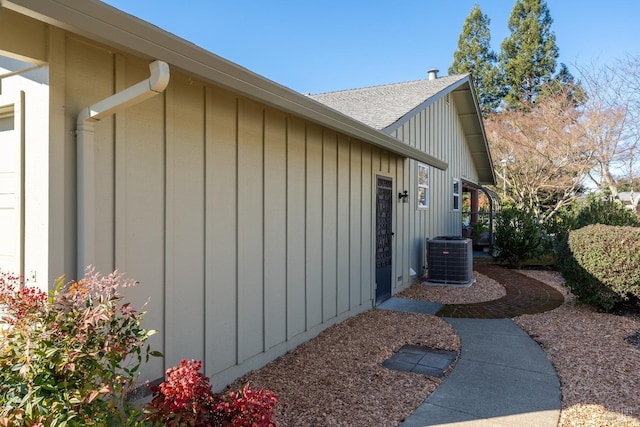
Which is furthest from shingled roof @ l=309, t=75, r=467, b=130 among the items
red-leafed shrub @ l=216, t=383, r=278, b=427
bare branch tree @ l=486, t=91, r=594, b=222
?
bare branch tree @ l=486, t=91, r=594, b=222

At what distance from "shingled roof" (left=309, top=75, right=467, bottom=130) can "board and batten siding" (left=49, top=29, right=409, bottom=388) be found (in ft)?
7.36

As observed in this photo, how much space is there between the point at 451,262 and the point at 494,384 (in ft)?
16.9

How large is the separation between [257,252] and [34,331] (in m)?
2.48

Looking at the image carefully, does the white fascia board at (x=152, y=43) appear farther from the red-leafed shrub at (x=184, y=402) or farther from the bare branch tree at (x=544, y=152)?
the bare branch tree at (x=544, y=152)

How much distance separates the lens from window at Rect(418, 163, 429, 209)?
961 centimetres

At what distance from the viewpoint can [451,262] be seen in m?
8.96

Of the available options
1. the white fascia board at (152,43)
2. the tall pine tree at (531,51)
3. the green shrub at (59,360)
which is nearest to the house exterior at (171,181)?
the white fascia board at (152,43)

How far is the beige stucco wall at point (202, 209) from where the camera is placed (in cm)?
277

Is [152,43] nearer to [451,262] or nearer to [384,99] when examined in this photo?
[384,99]

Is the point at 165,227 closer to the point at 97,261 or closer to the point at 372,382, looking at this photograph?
the point at 97,261

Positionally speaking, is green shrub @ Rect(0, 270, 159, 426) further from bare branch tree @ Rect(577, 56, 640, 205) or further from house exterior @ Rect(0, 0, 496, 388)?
bare branch tree @ Rect(577, 56, 640, 205)

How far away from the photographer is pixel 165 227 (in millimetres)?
3275

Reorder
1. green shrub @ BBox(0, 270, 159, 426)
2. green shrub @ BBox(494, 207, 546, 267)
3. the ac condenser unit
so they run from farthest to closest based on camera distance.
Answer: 1. green shrub @ BBox(494, 207, 546, 267)
2. the ac condenser unit
3. green shrub @ BBox(0, 270, 159, 426)

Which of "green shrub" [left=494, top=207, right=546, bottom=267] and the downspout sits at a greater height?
the downspout
